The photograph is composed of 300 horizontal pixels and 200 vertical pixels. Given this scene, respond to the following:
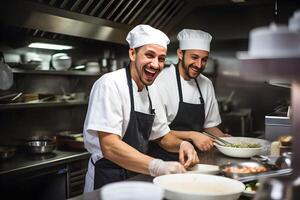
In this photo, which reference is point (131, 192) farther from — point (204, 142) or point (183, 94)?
point (183, 94)

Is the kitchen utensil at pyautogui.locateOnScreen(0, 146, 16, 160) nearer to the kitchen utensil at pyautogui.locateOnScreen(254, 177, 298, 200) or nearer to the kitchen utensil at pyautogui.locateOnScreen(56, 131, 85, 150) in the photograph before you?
the kitchen utensil at pyautogui.locateOnScreen(56, 131, 85, 150)

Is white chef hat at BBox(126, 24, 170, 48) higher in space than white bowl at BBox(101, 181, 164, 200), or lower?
higher

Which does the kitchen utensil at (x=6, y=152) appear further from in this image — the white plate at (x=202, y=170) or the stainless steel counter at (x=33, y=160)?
the white plate at (x=202, y=170)

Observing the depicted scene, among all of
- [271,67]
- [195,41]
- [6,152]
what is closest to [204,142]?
[195,41]

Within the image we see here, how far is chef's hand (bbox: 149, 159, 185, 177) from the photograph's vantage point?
64.7 inches

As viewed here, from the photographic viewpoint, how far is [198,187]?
1424 millimetres

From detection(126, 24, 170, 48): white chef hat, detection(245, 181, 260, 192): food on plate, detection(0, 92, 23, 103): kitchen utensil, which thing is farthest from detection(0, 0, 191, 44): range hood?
detection(245, 181, 260, 192): food on plate


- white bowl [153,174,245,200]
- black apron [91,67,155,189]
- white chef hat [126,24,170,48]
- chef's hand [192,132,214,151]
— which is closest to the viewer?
white bowl [153,174,245,200]

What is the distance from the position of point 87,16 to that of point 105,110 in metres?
1.59

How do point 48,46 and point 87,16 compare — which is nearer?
point 87,16

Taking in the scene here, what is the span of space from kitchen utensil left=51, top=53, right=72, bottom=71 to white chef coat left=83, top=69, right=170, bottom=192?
1.73m

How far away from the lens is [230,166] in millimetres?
1577

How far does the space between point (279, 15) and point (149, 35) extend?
8.89ft

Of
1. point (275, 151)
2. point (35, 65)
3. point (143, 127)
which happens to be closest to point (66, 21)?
point (35, 65)
